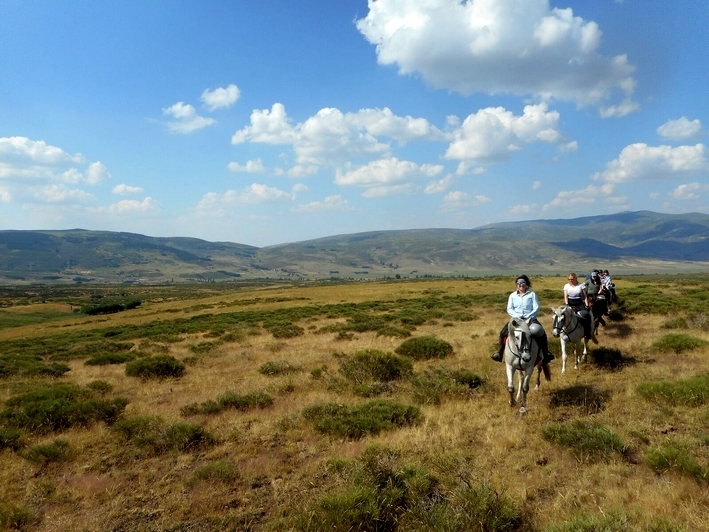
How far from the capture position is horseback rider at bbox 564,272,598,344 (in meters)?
12.6

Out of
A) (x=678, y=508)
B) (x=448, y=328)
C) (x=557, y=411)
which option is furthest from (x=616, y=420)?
(x=448, y=328)

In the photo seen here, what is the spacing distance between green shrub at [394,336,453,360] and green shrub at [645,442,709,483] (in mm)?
9223

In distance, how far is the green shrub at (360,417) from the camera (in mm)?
8047

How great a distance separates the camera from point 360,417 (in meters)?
8.38

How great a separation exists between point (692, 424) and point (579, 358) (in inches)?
217

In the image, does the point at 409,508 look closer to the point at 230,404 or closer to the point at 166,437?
the point at 166,437

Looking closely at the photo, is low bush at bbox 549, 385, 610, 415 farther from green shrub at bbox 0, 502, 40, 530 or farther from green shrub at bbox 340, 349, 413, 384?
green shrub at bbox 0, 502, 40, 530

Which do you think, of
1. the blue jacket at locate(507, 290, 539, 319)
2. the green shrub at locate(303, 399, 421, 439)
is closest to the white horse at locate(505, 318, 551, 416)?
the blue jacket at locate(507, 290, 539, 319)

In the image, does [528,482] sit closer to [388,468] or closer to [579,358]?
[388,468]

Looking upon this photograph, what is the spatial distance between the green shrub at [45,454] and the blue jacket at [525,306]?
34.0ft

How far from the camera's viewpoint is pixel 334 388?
37.7 feet

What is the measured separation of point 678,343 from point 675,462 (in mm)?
9543

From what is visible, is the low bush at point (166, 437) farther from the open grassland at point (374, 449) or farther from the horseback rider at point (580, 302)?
the horseback rider at point (580, 302)

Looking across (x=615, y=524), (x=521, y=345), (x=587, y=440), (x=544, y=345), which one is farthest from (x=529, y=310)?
(x=615, y=524)
